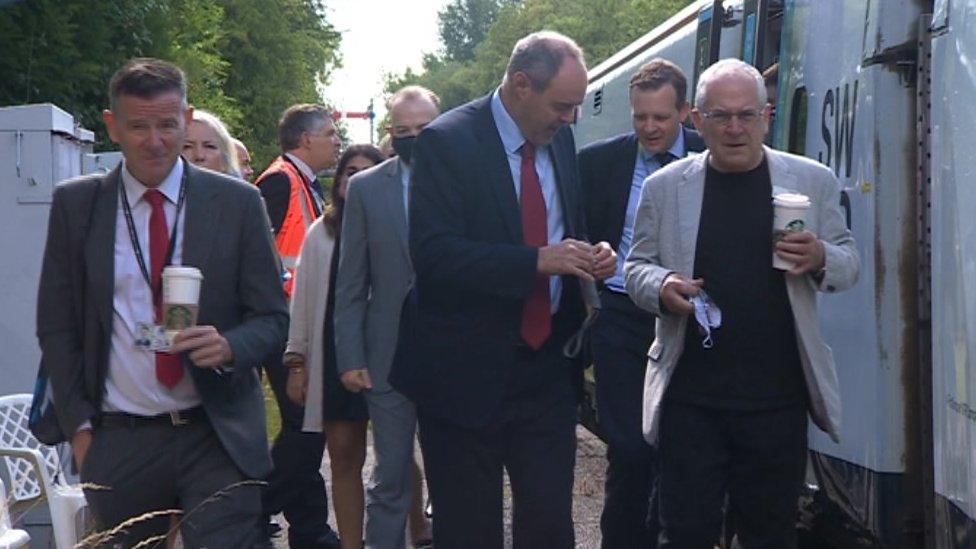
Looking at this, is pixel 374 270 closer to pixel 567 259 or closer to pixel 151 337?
pixel 567 259

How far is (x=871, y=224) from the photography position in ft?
19.4

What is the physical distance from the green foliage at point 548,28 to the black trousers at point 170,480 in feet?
105

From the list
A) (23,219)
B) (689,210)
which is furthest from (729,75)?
(23,219)

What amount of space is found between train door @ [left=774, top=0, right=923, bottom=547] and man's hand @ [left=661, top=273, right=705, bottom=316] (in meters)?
0.86

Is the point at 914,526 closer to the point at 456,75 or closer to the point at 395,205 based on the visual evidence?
the point at 395,205

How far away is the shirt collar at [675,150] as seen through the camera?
22.7 ft

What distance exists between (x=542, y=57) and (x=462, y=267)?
673 mm

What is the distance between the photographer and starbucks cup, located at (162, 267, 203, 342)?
459 centimetres

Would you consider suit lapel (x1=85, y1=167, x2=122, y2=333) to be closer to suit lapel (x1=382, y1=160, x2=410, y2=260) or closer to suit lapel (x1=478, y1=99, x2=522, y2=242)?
suit lapel (x1=478, y1=99, x2=522, y2=242)

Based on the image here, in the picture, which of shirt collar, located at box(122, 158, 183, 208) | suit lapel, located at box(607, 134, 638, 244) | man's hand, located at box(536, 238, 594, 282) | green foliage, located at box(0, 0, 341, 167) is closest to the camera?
shirt collar, located at box(122, 158, 183, 208)

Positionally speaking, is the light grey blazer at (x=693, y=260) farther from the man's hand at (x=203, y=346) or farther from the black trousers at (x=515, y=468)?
the man's hand at (x=203, y=346)

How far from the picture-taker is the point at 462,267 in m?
5.25

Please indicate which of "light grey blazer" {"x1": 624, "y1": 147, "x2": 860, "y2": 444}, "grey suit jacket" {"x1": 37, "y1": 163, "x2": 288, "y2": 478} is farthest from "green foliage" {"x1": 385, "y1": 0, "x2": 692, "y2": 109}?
"grey suit jacket" {"x1": 37, "y1": 163, "x2": 288, "y2": 478}

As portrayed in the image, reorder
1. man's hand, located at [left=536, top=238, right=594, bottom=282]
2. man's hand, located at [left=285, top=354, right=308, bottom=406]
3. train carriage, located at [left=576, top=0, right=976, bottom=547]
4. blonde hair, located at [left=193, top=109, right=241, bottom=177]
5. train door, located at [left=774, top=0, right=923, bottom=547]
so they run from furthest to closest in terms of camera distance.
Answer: blonde hair, located at [left=193, top=109, right=241, bottom=177] → man's hand, located at [left=285, top=354, right=308, bottom=406] → train door, located at [left=774, top=0, right=923, bottom=547] → train carriage, located at [left=576, top=0, right=976, bottom=547] → man's hand, located at [left=536, top=238, right=594, bottom=282]
